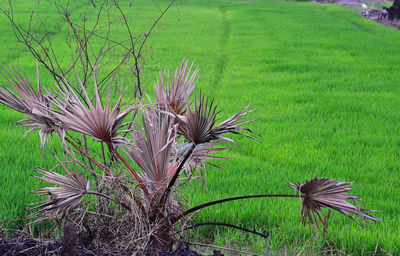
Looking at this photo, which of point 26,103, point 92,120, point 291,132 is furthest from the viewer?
point 291,132

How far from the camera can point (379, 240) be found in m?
2.60

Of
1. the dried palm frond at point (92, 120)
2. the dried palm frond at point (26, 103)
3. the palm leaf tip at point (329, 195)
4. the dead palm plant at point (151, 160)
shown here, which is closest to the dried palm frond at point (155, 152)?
the dead palm plant at point (151, 160)

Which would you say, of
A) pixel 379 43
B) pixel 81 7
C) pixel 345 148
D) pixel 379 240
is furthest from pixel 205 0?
pixel 379 240

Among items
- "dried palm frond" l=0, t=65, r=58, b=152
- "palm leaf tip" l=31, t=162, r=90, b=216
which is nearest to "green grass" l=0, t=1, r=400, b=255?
"dried palm frond" l=0, t=65, r=58, b=152

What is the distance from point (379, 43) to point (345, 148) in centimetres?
815

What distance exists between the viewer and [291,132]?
4906 millimetres

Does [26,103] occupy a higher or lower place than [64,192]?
higher

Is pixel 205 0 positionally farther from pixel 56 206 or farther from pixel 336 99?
pixel 56 206

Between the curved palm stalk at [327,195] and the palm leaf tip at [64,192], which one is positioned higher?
the curved palm stalk at [327,195]

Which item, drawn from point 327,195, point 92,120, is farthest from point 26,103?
point 327,195

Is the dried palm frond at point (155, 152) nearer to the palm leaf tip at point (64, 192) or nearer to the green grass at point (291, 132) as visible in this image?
the palm leaf tip at point (64, 192)

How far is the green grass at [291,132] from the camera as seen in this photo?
2759 mm

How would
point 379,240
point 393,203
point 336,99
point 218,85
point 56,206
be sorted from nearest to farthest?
point 56,206, point 379,240, point 393,203, point 336,99, point 218,85

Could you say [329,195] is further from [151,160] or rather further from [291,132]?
[291,132]
